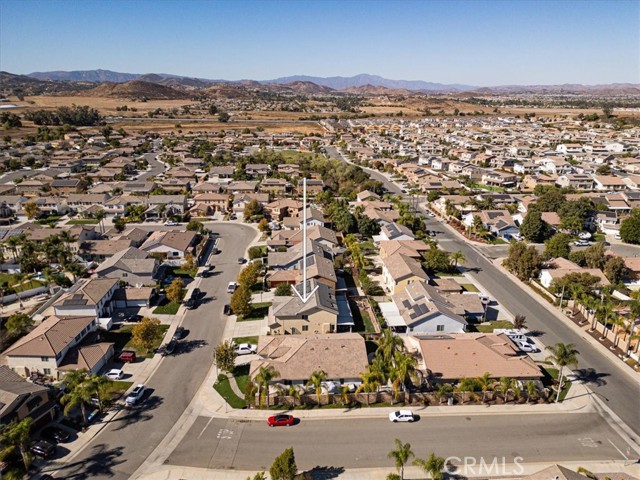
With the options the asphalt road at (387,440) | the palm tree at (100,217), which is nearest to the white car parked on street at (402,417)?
the asphalt road at (387,440)

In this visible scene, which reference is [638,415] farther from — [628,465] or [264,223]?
[264,223]

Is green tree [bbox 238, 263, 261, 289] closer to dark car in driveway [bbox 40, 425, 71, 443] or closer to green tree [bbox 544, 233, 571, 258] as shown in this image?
dark car in driveway [bbox 40, 425, 71, 443]

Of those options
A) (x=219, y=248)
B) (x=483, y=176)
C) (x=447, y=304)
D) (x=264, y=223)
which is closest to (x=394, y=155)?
(x=483, y=176)

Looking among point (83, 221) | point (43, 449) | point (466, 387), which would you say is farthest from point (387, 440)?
point (83, 221)

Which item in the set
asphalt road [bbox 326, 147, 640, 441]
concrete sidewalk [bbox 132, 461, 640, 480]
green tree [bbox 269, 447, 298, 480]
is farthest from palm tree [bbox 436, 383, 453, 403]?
green tree [bbox 269, 447, 298, 480]

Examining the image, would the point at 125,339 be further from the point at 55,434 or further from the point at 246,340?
the point at 55,434

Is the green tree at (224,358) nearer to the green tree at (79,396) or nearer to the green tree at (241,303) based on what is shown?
the green tree at (241,303)
